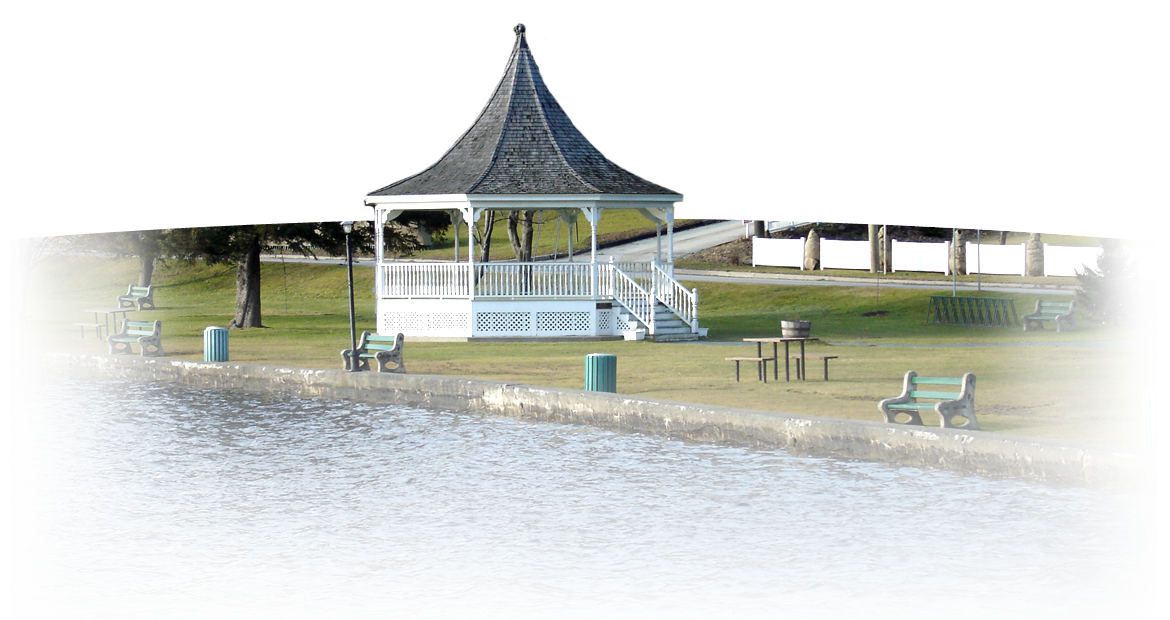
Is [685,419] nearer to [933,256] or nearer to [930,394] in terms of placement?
[930,394]

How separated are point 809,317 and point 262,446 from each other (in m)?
19.1

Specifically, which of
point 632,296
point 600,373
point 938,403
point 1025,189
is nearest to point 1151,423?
point 938,403

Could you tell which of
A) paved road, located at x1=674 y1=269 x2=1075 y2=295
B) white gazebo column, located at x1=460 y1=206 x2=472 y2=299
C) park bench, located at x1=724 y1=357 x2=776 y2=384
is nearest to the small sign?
paved road, located at x1=674 y1=269 x2=1075 y2=295

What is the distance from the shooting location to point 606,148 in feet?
192

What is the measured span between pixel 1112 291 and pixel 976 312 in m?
2.94

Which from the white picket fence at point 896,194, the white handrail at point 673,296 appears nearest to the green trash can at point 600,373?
the white handrail at point 673,296

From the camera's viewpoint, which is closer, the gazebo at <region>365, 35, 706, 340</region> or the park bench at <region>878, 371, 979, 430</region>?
the park bench at <region>878, 371, 979, 430</region>

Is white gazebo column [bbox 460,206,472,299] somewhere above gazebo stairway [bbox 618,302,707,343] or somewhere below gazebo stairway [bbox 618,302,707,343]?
above

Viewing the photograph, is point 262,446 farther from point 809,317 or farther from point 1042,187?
point 1042,187

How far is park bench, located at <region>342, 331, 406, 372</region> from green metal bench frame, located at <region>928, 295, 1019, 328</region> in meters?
13.5

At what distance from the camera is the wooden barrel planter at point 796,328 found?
22275 millimetres

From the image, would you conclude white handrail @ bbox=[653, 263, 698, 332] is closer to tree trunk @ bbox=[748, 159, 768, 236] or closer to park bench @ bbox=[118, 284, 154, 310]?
park bench @ bbox=[118, 284, 154, 310]

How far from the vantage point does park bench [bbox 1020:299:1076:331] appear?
2838cm

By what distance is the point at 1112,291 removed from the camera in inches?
1141
